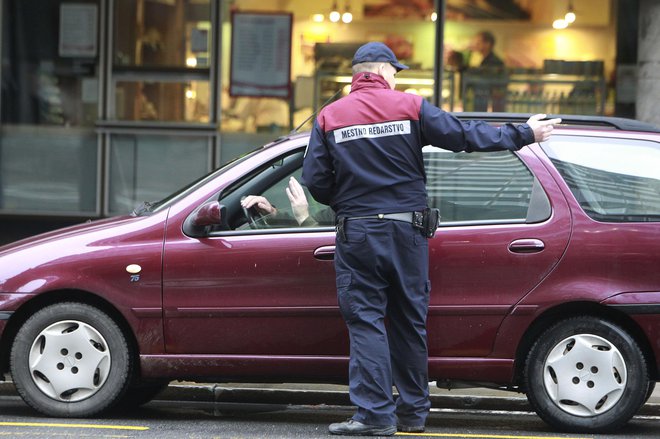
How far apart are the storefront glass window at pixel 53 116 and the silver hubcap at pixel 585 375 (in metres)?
7.59

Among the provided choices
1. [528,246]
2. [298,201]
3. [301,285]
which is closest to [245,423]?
[301,285]

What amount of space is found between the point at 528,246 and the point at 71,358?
2436 mm

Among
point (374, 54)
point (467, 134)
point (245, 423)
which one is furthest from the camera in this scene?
point (245, 423)

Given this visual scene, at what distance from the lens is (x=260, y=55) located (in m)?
12.5

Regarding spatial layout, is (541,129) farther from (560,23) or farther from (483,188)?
(560,23)

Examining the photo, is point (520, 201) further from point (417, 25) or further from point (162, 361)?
point (417, 25)

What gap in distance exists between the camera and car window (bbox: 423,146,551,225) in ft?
20.1

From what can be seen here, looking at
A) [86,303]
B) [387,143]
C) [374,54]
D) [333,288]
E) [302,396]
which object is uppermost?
[374,54]

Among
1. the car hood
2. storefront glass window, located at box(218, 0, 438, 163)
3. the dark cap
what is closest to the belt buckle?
the dark cap

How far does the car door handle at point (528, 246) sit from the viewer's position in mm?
6008

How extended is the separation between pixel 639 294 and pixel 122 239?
2683 mm

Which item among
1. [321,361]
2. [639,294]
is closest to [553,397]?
[639,294]

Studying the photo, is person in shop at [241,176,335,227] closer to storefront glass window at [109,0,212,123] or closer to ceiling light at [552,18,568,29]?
storefront glass window at [109,0,212,123]

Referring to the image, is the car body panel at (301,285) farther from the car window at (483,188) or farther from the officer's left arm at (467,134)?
the officer's left arm at (467,134)
